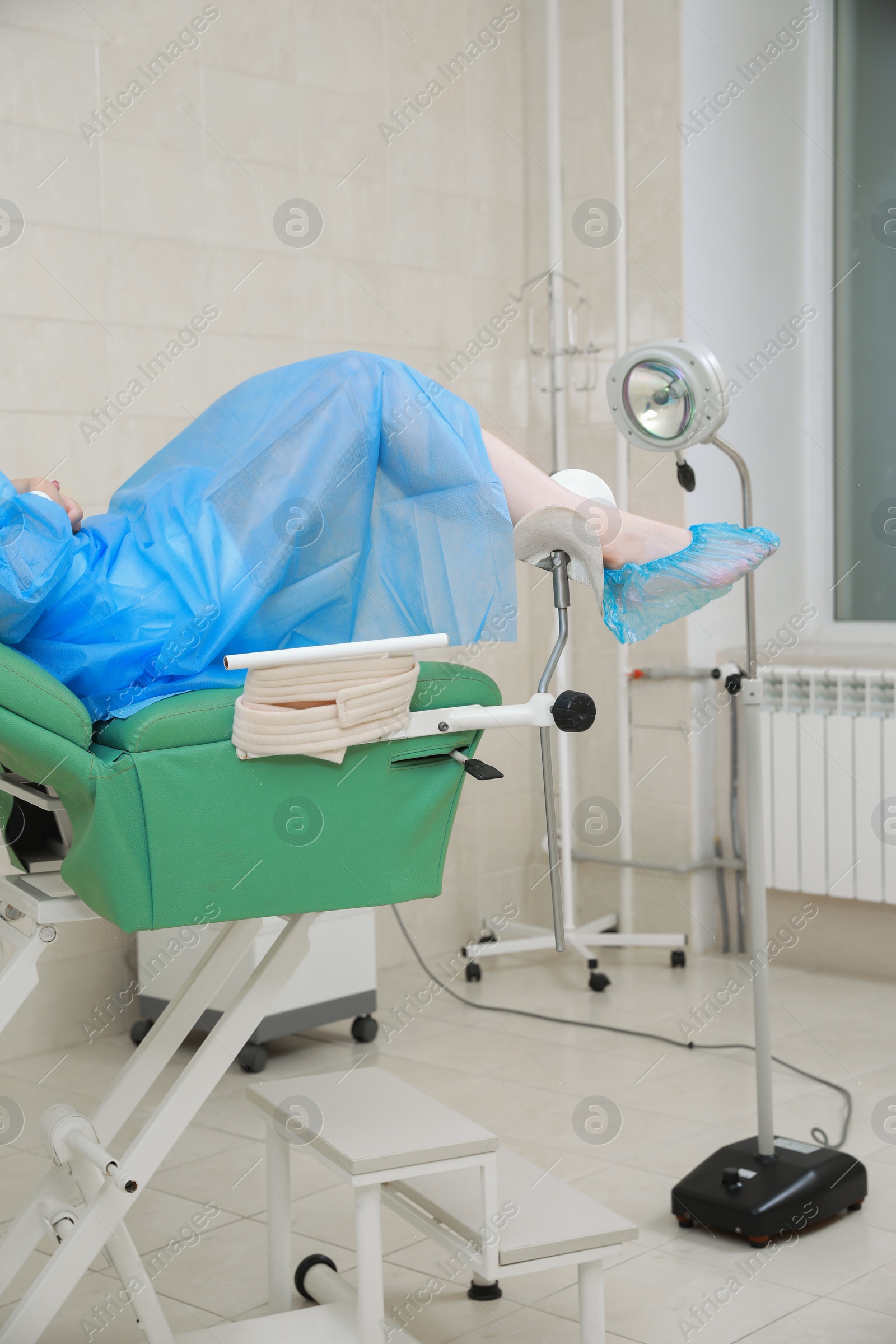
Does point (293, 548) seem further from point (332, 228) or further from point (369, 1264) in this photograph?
point (332, 228)

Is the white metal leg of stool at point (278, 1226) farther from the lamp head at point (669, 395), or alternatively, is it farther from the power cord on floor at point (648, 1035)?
the lamp head at point (669, 395)

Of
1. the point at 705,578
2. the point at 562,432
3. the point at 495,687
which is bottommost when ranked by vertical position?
the point at 495,687

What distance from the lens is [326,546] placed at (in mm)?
1749

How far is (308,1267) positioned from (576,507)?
120cm

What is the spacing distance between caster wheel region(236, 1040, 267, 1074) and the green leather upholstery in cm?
156

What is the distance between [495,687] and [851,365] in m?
2.66

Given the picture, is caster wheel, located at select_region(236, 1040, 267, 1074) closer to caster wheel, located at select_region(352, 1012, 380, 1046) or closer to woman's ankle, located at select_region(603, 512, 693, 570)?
caster wheel, located at select_region(352, 1012, 380, 1046)

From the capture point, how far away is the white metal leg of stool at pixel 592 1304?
1.76 metres

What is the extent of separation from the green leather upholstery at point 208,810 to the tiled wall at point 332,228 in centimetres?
183

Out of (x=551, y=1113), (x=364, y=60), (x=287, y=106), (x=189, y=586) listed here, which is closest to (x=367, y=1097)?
(x=189, y=586)

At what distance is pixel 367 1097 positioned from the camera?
1956mm

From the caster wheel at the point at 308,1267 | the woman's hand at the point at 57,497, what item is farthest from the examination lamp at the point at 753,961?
the woman's hand at the point at 57,497

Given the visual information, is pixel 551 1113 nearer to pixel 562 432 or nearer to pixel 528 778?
pixel 528 778

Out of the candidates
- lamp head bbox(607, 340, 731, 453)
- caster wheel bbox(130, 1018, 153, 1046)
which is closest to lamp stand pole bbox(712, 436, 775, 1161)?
lamp head bbox(607, 340, 731, 453)
